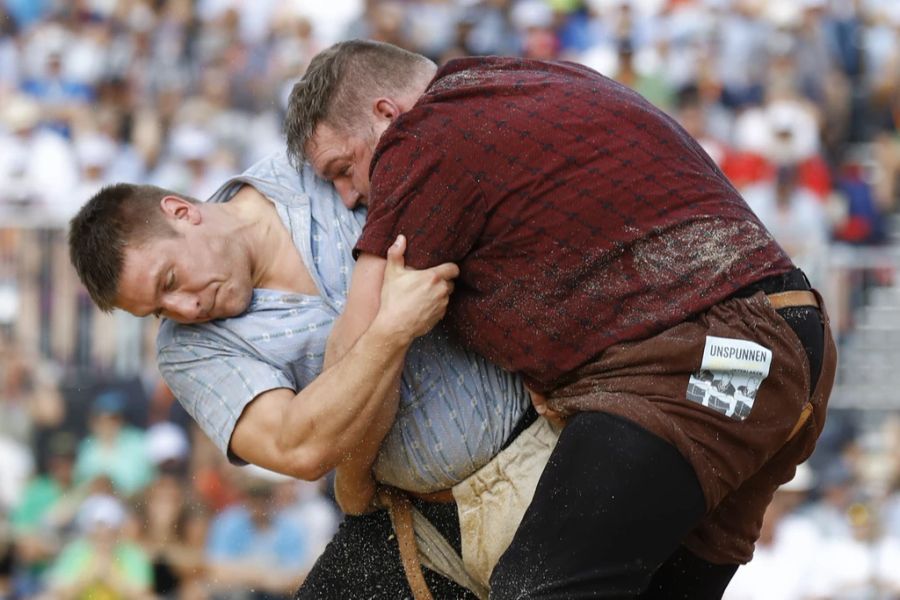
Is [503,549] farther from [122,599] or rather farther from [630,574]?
[122,599]

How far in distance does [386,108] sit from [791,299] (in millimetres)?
994

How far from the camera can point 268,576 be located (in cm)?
670

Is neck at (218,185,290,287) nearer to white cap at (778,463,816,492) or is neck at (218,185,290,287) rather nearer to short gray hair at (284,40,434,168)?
short gray hair at (284,40,434,168)

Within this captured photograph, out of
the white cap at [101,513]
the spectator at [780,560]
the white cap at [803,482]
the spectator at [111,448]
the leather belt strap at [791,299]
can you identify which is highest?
the leather belt strap at [791,299]

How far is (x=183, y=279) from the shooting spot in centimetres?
328

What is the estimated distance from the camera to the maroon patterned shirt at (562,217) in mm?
2904

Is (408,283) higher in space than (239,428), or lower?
higher

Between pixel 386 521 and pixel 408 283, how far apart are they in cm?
89

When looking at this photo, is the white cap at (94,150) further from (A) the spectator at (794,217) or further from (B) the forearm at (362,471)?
(B) the forearm at (362,471)

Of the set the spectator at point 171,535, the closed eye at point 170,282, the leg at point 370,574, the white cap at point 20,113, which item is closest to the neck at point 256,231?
the closed eye at point 170,282

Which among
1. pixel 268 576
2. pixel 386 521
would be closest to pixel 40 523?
pixel 268 576

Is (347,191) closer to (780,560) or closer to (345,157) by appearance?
(345,157)

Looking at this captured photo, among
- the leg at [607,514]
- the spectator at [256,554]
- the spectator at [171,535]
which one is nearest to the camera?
the leg at [607,514]

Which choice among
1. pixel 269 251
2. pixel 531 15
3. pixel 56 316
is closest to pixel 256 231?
pixel 269 251
